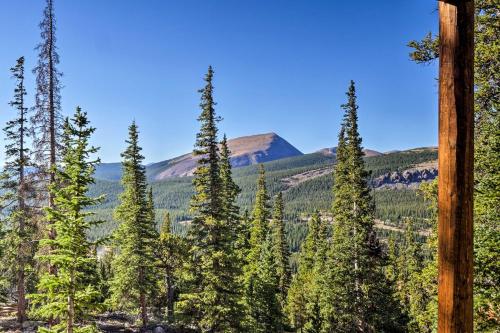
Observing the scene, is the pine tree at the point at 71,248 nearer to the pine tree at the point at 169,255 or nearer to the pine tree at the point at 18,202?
the pine tree at the point at 18,202

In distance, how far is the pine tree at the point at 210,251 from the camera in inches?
887

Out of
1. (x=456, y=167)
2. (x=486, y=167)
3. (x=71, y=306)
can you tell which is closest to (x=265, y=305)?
(x=71, y=306)

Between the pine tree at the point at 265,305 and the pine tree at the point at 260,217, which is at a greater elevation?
the pine tree at the point at 260,217

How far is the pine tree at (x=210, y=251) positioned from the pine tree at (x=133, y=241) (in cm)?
791

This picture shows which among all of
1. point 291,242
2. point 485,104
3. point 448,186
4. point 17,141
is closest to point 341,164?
point 485,104

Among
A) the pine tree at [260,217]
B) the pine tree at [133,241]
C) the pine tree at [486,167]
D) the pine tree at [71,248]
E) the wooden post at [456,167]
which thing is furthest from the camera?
the pine tree at [260,217]

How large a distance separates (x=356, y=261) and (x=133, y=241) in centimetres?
1821

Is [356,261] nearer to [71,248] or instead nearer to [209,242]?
[209,242]

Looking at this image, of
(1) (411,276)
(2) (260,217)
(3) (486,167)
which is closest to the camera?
(3) (486,167)

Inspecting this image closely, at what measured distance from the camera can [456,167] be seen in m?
2.66

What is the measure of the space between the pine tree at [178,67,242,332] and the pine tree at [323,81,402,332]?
681 cm

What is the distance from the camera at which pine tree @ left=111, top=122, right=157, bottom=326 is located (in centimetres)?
2994

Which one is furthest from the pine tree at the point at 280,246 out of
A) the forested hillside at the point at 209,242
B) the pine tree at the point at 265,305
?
the pine tree at the point at 265,305

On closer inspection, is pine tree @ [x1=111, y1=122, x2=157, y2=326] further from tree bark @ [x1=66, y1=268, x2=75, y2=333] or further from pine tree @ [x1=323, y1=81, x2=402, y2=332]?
tree bark @ [x1=66, y1=268, x2=75, y2=333]
